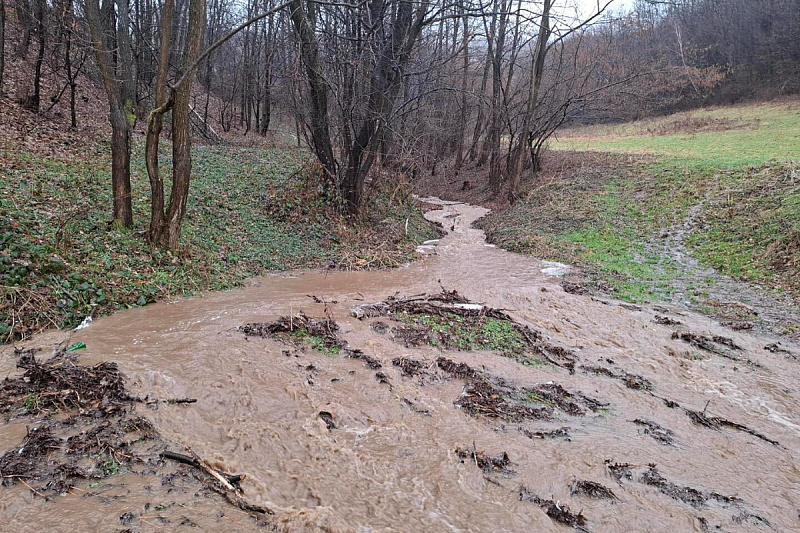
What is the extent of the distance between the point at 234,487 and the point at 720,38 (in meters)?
51.3

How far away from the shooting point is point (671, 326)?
7.89 metres

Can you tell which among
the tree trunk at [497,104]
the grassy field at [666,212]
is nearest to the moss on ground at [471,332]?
the grassy field at [666,212]

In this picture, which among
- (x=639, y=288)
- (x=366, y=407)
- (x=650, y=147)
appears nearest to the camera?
(x=366, y=407)

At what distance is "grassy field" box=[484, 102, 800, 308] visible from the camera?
1074 cm

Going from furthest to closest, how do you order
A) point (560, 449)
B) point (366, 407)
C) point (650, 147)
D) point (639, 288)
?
1. point (650, 147)
2. point (639, 288)
3. point (366, 407)
4. point (560, 449)

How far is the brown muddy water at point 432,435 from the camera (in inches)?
137

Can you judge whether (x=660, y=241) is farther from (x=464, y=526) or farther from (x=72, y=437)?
(x=72, y=437)

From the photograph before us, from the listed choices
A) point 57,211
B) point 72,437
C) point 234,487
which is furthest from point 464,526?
point 57,211

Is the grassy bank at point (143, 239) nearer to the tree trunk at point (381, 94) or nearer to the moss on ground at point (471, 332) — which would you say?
the tree trunk at point (381, 94)

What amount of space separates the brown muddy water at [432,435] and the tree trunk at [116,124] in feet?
9.05

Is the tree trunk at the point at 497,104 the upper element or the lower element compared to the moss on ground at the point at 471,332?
upper

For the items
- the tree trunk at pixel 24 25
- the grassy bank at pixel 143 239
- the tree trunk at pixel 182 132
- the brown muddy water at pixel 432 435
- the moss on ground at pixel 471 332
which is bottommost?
the brown muddy water at pixel 432 435

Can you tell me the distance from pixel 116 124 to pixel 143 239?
6.88 feet

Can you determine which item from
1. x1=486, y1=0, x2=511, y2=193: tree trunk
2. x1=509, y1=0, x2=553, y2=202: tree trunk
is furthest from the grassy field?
x1=486, y1=0, x2=511, y2=193: tree trunk
